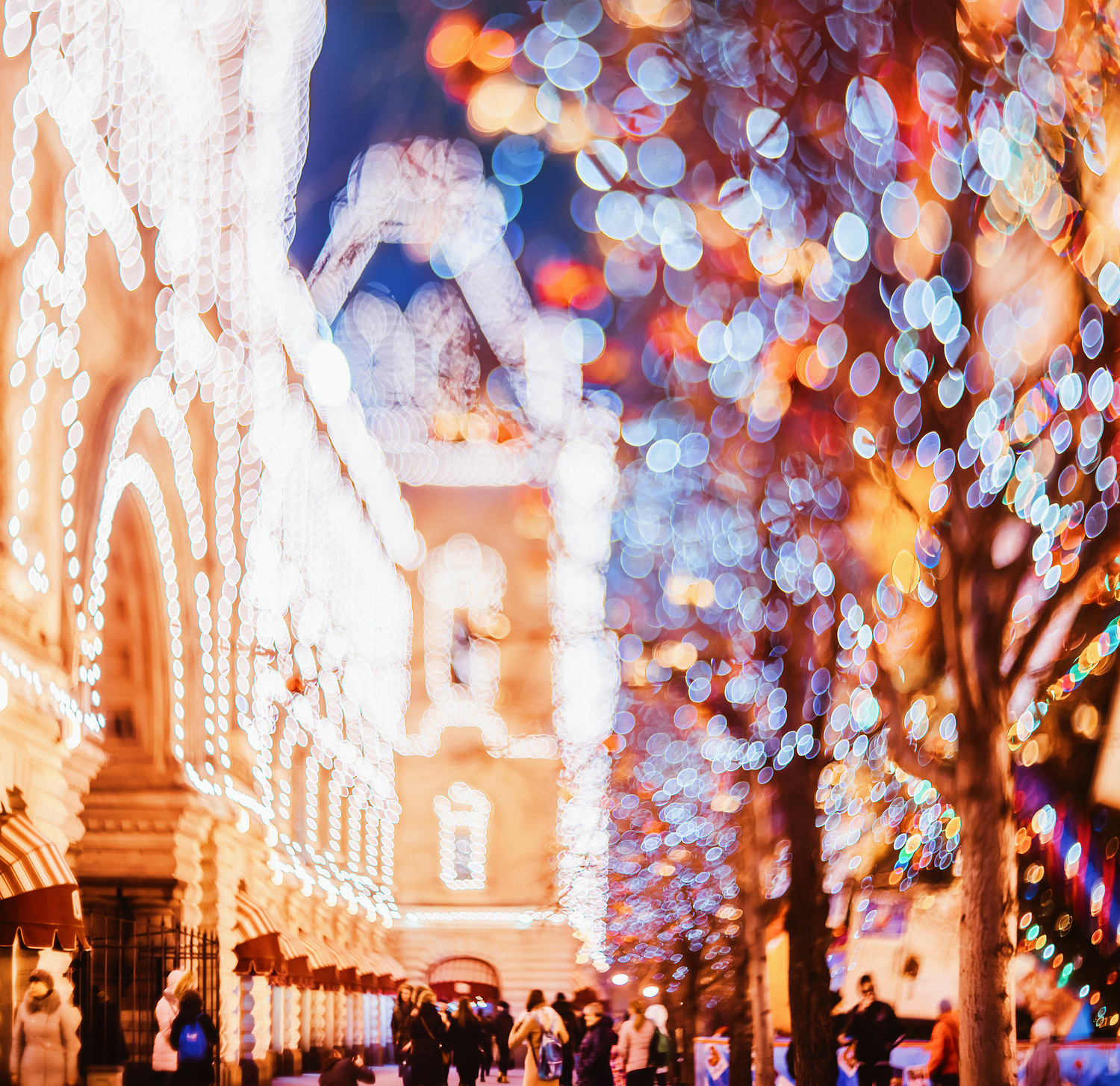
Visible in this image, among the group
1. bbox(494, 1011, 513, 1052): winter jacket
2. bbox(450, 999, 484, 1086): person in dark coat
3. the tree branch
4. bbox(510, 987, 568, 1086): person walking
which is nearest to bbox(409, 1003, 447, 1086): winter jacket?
bbox(450, 999, 484, 1086): person in dark coat

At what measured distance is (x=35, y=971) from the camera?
11.6m

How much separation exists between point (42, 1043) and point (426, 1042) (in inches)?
156

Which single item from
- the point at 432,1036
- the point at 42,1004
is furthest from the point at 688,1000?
the point at 42,1004

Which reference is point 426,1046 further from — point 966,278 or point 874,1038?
point 966,278

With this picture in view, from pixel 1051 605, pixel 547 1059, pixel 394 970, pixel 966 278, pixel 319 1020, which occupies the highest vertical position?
pixel 966 278

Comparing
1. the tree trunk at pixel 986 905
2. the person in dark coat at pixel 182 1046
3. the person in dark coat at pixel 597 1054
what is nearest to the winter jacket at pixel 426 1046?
the person in dark coat at pixel 597 1054

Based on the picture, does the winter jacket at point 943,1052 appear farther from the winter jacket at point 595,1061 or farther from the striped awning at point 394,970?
the striped awning at point 394,970

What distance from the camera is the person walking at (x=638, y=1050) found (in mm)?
14367

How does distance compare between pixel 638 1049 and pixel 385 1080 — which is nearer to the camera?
pixel 638 1049

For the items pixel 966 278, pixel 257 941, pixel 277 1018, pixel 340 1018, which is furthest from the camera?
pixel 340 1018

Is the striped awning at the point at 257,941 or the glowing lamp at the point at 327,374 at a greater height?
the glowing lamp at the point at 327,374

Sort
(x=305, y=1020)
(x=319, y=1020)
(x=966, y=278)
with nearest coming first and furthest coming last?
1. (x=966, y=278)
2. (x=305, y=1020)
3. (x=319, y=1020)

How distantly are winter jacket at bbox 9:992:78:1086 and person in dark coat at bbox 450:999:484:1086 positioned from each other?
4307mm

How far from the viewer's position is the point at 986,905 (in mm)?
10375
